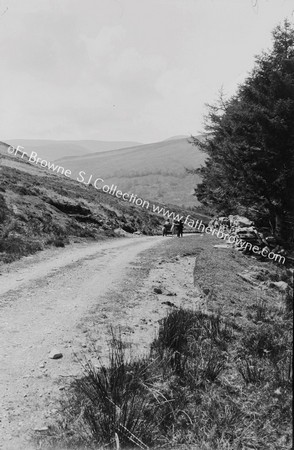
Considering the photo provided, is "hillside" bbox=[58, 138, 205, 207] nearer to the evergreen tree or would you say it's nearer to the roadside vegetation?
the evergreen tree

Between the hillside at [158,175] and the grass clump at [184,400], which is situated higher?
the hillside at [158,175]

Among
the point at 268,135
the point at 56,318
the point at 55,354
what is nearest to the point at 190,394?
the point at 55,354

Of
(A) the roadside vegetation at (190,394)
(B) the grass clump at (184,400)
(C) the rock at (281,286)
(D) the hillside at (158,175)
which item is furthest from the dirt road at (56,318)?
(D) the hillside at (158,175)

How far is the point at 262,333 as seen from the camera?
696cm

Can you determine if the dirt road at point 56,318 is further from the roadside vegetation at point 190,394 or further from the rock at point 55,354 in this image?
the roadside vegetation at point 190,394

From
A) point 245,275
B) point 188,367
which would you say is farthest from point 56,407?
point 245,275

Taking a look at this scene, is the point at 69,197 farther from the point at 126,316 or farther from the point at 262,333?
the point at 262,333

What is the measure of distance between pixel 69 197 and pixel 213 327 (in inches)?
1195

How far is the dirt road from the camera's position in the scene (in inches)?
178

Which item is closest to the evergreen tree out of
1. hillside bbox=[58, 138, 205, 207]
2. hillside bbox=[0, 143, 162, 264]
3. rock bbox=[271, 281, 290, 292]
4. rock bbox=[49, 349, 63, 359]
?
rock bbox=[271, 281, 290, 292]

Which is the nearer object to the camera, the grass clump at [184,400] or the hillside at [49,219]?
the grass clump at [184,400]

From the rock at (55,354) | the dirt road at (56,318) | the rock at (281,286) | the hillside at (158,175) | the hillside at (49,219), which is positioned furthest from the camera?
the hillside at (158,175)

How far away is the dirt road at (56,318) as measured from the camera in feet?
14.8

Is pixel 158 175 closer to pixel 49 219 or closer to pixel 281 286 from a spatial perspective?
pixel 49 219
